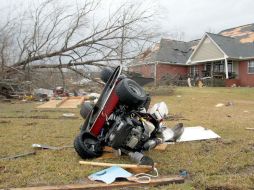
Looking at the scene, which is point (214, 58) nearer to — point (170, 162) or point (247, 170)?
point (170, 162)

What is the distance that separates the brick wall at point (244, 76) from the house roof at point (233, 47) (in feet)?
2.96

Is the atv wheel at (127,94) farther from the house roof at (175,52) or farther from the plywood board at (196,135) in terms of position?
the house roof at (175,52)

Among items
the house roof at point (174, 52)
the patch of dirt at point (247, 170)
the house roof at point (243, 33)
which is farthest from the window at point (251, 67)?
the patch of dirt at point (247, 170)

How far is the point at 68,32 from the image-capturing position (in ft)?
44.6

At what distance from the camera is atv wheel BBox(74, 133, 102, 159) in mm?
5305

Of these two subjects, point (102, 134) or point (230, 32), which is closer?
point (102, 134)

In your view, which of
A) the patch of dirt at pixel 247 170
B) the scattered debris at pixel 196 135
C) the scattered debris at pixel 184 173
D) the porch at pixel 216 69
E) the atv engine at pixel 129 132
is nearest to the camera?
the scattered debris at pixel 184 173

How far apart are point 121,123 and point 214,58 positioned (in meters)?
27.5

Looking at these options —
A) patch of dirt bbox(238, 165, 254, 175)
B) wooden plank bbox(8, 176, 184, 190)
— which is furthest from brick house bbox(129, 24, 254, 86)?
wooden plank bbox(8, 176, 184, 190)

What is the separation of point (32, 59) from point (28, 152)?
869 centimetres

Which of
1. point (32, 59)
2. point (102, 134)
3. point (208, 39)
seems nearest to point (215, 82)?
point (208, 39)

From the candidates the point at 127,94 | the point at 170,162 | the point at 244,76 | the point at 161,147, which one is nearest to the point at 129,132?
the point at 127,94

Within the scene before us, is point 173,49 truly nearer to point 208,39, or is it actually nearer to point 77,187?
point 208,39

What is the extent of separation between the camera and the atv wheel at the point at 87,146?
5.30 metres
